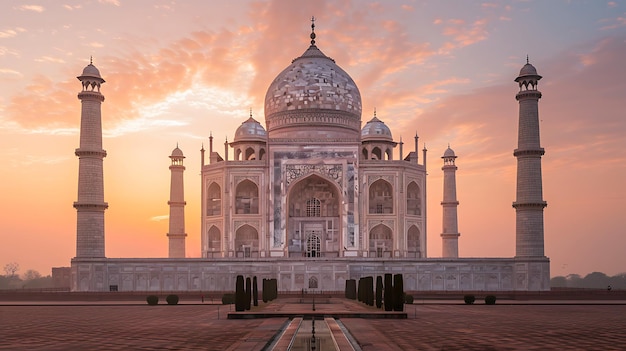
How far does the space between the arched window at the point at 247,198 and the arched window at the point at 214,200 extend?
128 centimetres

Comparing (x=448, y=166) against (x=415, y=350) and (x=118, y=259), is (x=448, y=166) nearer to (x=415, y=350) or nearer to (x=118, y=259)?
(x=118, y=259)

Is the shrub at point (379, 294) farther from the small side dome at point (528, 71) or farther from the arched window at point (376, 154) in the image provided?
the arched window at point (376, 154)

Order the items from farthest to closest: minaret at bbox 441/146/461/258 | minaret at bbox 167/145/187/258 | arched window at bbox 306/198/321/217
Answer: minaret at bbox 441/146/461/258, minaret at bbox 167/145/187/258, arched window at bbox 306/198/321/217

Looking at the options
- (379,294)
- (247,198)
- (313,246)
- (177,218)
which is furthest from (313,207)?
(379,294)

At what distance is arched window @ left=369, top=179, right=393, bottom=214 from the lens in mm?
47406

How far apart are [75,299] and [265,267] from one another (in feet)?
33.4

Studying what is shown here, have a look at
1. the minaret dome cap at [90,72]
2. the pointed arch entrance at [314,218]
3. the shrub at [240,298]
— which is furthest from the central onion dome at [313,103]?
the shrub at [240,298]

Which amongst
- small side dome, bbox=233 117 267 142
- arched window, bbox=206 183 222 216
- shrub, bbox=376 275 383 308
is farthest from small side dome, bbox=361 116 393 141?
shrub, bbox=376 275 383 308

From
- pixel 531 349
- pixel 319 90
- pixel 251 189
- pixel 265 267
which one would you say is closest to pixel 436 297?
pixel 265 267

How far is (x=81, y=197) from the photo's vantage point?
40.6 m

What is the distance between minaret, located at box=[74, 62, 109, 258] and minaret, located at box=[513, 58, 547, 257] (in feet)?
74.2

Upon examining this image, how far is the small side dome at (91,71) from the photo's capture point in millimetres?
41344

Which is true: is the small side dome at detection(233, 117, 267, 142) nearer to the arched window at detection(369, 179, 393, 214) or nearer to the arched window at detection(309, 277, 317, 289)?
the arched window at detection(369, 179, 393, 214)

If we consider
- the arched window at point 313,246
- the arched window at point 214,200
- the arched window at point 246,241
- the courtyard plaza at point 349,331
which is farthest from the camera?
the arched window at point 214,200
